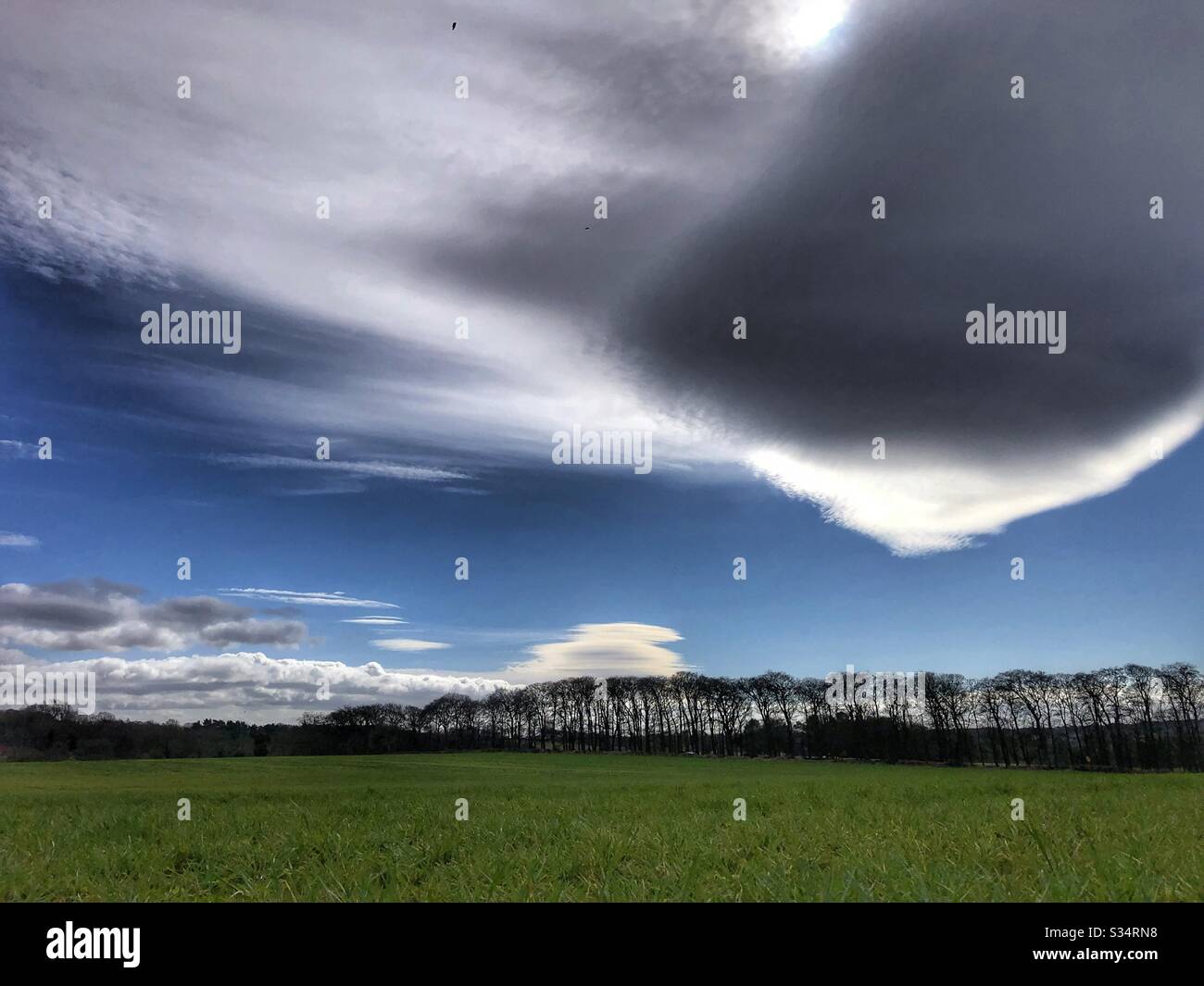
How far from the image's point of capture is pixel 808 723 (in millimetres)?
80562

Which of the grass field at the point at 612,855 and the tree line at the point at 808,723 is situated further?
the tree line at the point at 808,723

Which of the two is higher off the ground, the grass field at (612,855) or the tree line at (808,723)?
the grass field at (612,855)

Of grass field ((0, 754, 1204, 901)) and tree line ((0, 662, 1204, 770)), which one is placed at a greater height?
grass field ((0, 754, 1204, 901))

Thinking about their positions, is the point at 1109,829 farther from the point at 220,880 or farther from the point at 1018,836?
the point at 220,880

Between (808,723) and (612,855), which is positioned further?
(808,723)

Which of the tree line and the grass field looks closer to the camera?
the grass field

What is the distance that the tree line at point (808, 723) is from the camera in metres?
51.7

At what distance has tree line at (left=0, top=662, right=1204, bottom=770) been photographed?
170ft
